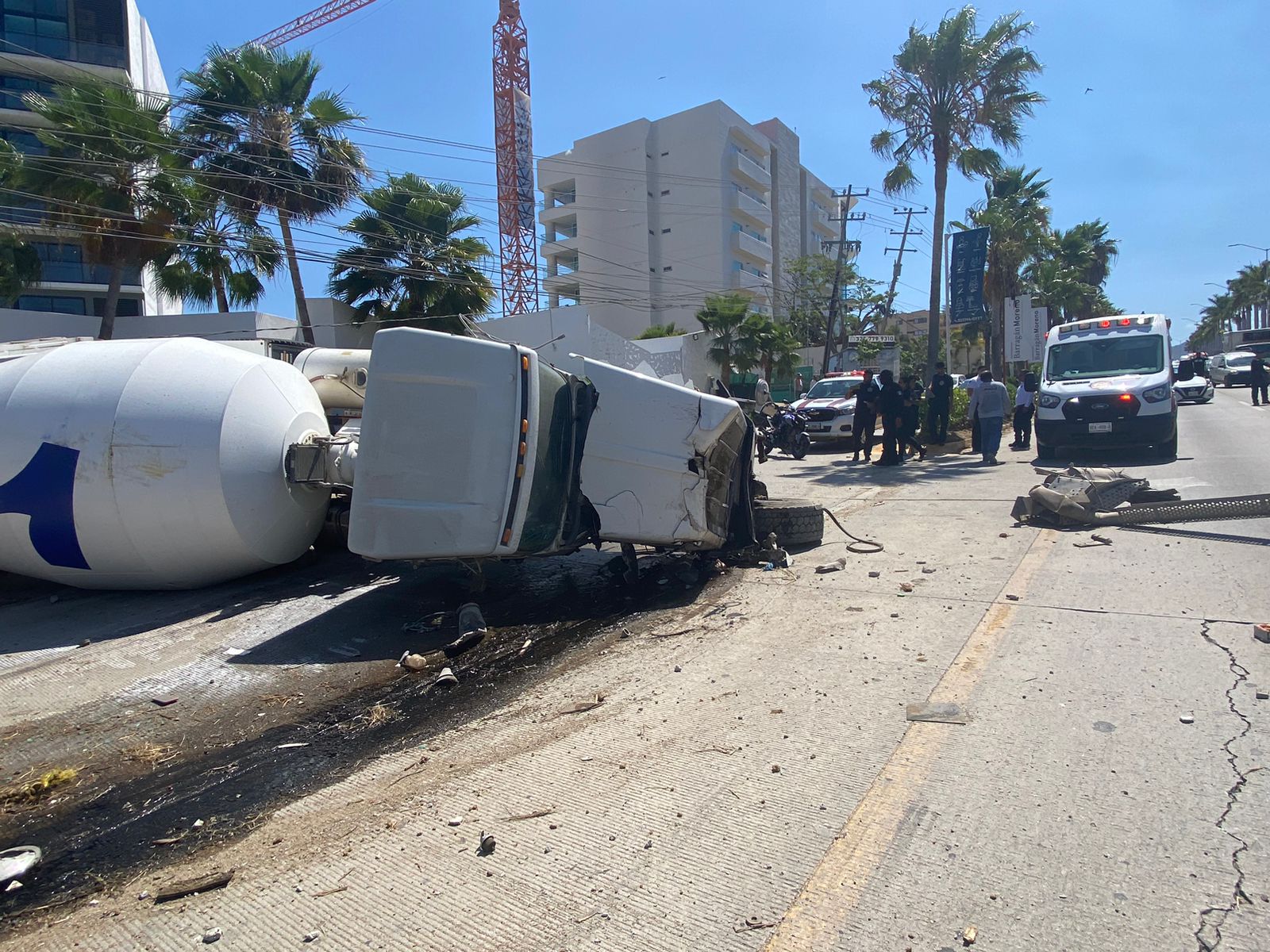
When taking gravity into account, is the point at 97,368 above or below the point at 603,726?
above

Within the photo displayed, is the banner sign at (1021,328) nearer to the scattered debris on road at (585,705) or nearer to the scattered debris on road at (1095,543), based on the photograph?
the scattered debris on road at (1095,543)

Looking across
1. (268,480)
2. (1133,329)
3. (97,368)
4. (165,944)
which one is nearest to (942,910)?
(165,944)

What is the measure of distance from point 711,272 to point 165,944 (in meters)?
63.0

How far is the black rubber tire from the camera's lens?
327 inches

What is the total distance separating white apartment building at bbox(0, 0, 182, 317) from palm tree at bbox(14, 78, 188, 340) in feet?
53.8

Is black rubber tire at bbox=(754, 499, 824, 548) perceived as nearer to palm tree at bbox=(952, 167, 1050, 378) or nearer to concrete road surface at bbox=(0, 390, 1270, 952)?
concrete road surface at bbox=(0, 390, 1270, 952)

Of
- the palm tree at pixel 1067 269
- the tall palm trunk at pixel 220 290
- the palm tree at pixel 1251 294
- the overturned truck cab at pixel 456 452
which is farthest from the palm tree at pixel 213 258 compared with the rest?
the palm tree at pixel 1251 294

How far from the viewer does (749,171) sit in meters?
64.7

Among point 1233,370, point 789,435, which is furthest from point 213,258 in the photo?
point 1233,370

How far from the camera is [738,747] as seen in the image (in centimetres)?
389

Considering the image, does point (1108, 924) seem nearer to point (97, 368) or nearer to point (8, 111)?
point (97, 368)

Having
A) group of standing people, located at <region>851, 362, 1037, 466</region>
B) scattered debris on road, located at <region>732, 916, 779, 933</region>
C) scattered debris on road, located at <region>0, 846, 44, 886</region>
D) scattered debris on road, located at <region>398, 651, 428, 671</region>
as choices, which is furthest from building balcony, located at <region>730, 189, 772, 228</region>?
scattered debris on road, located at <region>732, 916, 779, 933</region>

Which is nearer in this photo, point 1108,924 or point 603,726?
point 1108,924

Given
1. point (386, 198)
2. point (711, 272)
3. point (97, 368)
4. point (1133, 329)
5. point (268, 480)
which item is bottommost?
point (268, 480)
